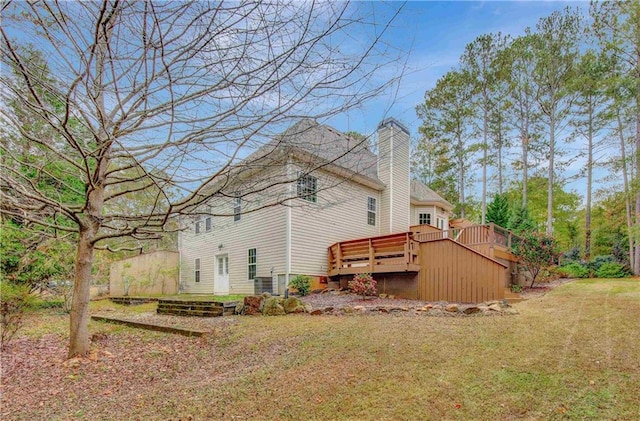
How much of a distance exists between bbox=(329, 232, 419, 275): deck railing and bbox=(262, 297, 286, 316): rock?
11.9 ft

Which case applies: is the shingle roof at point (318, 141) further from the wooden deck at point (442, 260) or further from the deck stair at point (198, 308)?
the wooden deck at point (442, 260)

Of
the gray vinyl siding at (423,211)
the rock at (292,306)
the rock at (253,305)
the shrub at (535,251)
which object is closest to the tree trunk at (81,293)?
the rock at (253,305)

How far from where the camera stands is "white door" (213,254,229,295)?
48.9 feet

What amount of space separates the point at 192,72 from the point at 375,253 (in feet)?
28.3

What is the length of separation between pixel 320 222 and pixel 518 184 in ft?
61.1

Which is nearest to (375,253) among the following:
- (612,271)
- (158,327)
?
(158,327)

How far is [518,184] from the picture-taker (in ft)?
81.9

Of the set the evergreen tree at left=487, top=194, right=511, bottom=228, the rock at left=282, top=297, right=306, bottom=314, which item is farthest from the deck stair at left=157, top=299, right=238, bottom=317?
the evergreen tree at left=487, top=194, right=511, bottom=228

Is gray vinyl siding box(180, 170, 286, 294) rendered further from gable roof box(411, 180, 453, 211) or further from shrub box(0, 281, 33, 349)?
gable roof box(411, 180, 453, 211)

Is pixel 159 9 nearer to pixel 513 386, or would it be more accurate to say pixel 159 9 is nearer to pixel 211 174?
pixel 211 174

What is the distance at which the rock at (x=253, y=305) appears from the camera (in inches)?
336

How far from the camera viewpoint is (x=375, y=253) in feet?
36.4

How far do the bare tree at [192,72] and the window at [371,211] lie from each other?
11.1 m

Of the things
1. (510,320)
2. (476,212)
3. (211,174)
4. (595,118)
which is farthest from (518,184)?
(211,174)
